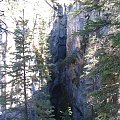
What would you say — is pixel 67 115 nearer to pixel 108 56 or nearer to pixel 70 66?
pixel 70 66

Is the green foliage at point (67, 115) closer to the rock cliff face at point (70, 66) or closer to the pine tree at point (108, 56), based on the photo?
the rock cliff face at point (70, 66)

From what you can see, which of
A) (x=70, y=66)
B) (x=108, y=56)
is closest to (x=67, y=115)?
(x=70, y=66)

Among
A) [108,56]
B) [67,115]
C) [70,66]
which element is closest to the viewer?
[108,56]

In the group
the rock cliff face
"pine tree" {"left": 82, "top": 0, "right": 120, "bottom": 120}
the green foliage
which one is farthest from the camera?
the green foliage

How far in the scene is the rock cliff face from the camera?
24.7 meters

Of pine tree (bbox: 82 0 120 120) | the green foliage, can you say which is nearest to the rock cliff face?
the green foliage

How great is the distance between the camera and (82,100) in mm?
24562

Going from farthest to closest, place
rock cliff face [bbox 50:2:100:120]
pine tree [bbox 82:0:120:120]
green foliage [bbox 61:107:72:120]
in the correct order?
green foliage [bbox 61:107:72:120], rock cliff face [bbox 50:2:100:120], pine tree [bbox 82:0:120:120]

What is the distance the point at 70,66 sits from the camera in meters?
27.3

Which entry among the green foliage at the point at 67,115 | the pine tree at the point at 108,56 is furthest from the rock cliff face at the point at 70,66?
the pine tree at the point at 108,56

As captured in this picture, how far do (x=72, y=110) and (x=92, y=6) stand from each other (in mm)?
18127

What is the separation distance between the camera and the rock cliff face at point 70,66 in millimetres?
24686

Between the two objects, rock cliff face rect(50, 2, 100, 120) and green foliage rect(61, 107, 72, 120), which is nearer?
rock cliff face rect(50, 2, 100, 120)

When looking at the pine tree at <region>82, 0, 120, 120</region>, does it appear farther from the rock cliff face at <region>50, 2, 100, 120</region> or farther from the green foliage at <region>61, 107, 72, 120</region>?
the green foliage at <region>61, 107, 72, 120</region>
